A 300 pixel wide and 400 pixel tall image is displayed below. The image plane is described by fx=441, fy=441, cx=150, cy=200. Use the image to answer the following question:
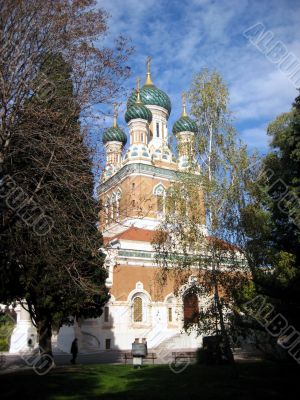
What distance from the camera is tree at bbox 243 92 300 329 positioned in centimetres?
898

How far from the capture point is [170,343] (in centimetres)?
2531

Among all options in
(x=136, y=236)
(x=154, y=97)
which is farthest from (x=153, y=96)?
(x=136, y=236)

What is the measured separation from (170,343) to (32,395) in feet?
55.4

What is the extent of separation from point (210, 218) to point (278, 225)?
109 inches

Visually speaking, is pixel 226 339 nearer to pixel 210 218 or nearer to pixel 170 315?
pixel 210 218

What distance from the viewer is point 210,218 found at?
12.8 metres

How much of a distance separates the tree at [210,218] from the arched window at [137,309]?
1341 cm

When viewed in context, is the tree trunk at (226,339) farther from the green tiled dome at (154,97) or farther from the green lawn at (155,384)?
the green tiled dome at (154,97)

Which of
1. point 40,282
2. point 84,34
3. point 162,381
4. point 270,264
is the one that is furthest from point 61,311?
point 84,34

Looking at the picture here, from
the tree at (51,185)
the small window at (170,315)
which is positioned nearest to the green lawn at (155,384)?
the tree at (51,185)

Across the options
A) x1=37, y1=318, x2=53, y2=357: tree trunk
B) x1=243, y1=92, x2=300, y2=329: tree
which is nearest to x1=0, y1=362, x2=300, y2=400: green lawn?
x1=37, y1=318, x2=53, y2=357: tree trunk

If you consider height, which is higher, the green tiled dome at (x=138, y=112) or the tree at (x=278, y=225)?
the green tiled dome at (x=138, y=112)

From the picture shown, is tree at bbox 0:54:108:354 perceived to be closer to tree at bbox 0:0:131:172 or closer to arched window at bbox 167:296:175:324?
tree at bbox 0:0:131:172

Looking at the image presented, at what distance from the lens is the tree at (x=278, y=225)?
8.98 meters
